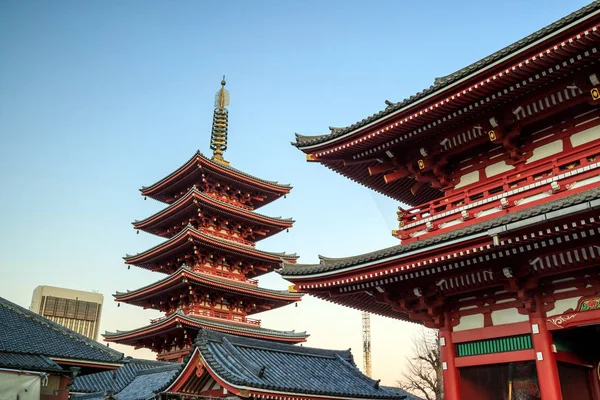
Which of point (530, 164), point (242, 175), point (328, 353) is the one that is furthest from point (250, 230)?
point (530, 164)

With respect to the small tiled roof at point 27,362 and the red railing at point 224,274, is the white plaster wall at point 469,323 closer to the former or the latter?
the small tiled roof at point 27,362

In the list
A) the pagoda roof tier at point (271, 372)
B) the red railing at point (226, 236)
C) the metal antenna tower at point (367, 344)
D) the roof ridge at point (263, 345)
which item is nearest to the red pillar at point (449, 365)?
the pagoda roof tier at point (271, 372)

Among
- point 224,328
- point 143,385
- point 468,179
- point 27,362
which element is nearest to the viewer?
point 468,179

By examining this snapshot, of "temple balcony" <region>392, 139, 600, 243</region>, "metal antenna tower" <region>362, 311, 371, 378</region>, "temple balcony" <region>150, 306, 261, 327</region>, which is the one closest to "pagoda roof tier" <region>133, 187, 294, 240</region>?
"temple balcony" <region>150, 306, 261, 327</region>

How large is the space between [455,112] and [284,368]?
399 inches

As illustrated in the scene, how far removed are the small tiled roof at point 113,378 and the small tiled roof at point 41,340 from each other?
11.7 m

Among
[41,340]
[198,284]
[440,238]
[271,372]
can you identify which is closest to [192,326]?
[198,284]

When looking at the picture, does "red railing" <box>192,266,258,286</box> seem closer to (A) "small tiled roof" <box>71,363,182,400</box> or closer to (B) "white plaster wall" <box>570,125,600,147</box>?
(A) "small tiled roof" <box>71,363,182,400</box>

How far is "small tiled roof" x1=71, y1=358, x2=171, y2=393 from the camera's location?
2930cm

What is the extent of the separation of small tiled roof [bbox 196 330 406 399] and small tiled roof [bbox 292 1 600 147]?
6.85m

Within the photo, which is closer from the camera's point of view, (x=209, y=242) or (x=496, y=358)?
(x=496, y=358)

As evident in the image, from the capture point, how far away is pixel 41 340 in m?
16.5

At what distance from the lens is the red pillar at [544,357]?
34.1 ft

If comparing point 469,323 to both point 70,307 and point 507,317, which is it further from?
point 70,307
